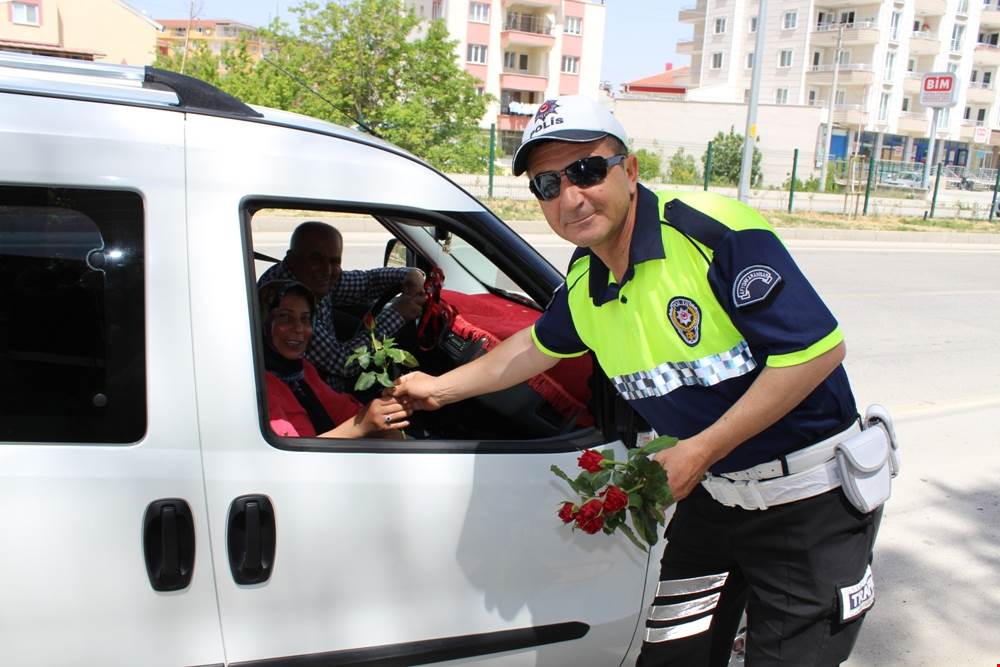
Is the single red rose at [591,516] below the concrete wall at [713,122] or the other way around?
below

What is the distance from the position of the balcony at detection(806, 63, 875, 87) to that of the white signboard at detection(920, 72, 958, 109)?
33092mm

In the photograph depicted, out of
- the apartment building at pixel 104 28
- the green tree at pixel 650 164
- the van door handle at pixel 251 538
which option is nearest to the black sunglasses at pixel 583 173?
the van door handle at pixel 251 538

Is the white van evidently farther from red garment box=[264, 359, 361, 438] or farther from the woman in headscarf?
the woman in headscarf

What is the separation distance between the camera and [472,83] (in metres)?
20.7

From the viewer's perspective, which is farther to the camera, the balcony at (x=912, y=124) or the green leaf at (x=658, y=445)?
the balcony at (x=912, y=124)

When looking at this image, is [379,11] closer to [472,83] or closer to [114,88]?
[472,83]

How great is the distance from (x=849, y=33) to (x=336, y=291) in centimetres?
6413

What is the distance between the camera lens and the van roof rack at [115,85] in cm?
181

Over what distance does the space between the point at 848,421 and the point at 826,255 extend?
13298 millimetres

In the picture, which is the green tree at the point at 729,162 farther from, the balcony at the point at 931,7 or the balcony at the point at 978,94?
the balcony at the point at 978,94

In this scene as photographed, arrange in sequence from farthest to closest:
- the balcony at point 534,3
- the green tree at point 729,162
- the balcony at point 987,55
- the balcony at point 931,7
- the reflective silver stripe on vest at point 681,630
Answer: the balcony at point 987,55, the balcony at point 931,7, the balcony at point 534,3, the green tree at point 729,162, the reflective silver stripe on vest at point 681,630

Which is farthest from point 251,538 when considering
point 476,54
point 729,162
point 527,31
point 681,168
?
point 527,31

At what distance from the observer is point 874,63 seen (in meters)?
59.2

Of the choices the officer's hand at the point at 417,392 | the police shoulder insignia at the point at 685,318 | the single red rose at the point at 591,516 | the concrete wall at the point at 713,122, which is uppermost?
the concrete wall at the point at 713,122
